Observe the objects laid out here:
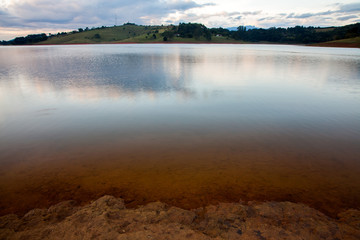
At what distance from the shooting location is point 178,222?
4703 mm

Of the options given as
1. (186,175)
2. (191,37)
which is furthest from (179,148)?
(191,37)

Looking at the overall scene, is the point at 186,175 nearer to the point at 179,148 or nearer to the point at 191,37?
the point at 179,148

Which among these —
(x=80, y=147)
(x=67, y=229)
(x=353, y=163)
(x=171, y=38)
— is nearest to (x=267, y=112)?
(x=353, y=163)

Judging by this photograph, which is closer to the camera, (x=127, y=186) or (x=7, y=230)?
(x=7, y=230)

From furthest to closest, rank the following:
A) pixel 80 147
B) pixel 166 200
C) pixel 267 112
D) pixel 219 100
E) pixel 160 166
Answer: pixel 219 100
pixel 267 112
pixel 80 147
pixel 160 166
pixel 166 200

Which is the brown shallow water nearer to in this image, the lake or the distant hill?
the lake

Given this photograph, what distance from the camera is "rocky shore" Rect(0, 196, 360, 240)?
14.1 ft

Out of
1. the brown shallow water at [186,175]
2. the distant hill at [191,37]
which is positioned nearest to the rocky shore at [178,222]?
the brown shallow water at [186,175]

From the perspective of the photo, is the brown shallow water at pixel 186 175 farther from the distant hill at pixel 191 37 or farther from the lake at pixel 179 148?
the distant hill at pixel 191 37

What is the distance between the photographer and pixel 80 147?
870cm

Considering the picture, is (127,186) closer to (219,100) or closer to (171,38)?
(219,100)

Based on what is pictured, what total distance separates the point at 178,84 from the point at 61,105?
10754mm

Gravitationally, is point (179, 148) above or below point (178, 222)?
below

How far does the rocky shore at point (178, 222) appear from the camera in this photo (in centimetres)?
429
